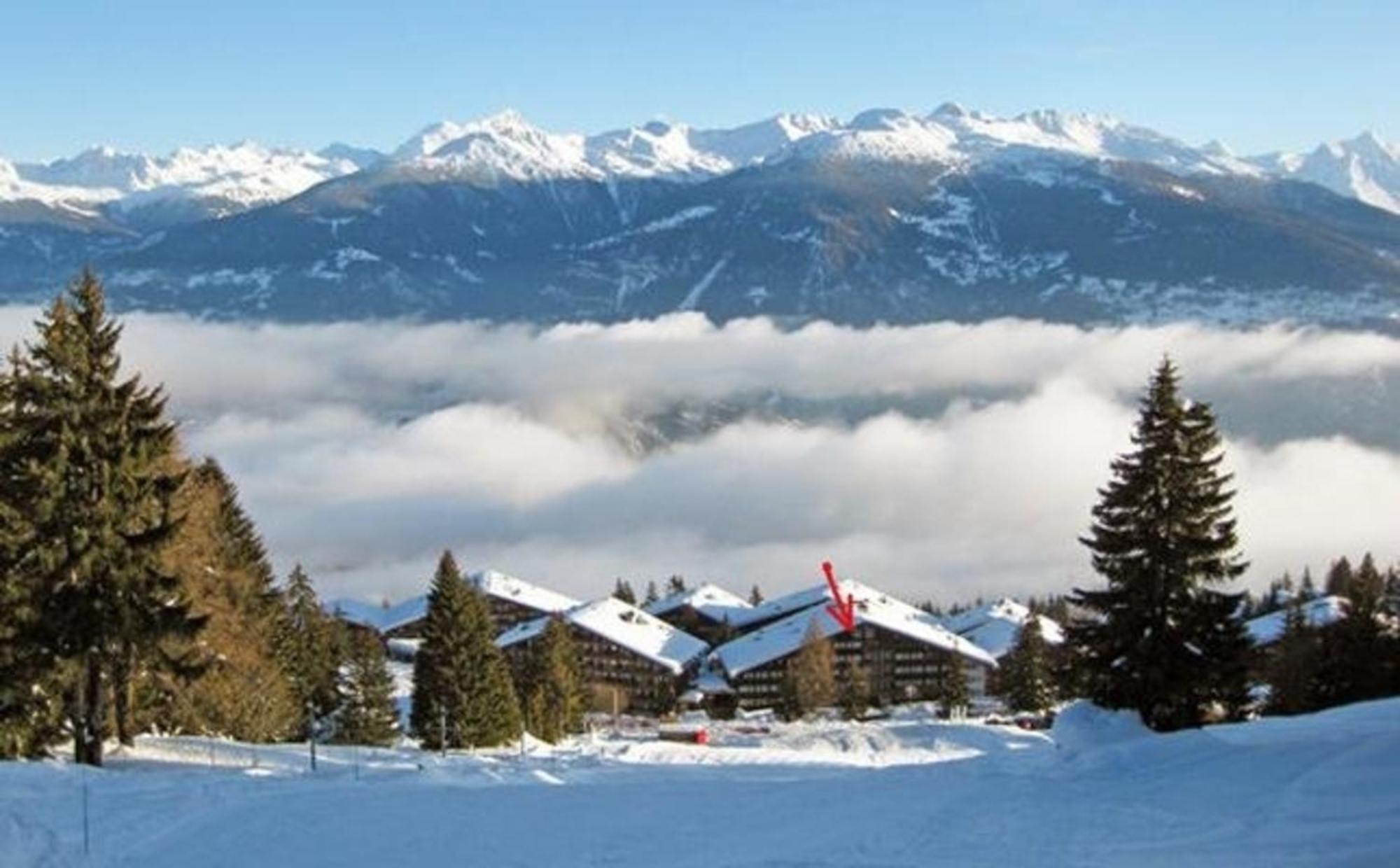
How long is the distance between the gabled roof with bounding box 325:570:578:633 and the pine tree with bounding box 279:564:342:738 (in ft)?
281

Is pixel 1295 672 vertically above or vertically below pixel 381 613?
below

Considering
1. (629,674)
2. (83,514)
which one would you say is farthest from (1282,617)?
(83,514)

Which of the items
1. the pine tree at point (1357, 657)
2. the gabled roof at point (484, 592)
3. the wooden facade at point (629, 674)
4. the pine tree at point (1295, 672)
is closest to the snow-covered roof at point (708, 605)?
the gabled roof at point (484, 592)

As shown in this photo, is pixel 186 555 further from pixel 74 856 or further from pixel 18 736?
pixel 74 856

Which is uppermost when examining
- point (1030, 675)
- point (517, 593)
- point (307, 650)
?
point (517, 593)

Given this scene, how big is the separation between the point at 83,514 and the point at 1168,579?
25363mm

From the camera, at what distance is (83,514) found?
33125 mm

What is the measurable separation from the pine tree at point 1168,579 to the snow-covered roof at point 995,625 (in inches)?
4372

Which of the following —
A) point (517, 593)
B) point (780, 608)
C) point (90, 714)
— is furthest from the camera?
point (517, 593)

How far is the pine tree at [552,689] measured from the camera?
8175cm

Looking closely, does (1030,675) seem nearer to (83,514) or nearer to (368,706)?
(368,706)

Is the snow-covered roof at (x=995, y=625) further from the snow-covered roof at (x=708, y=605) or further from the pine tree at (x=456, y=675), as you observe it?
the pine tree at (x=456, y=675)

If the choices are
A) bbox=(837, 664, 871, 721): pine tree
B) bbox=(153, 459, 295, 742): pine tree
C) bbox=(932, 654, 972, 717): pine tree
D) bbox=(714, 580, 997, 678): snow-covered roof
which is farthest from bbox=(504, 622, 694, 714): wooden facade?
bbox=(153, 459, 295, 742): pine tree

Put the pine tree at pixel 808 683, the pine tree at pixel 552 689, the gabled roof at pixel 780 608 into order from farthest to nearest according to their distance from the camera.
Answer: the gabled roof at pixel 780 608 → the pine tree at pixel 808 683 → the pine tree at pixel 552 689
